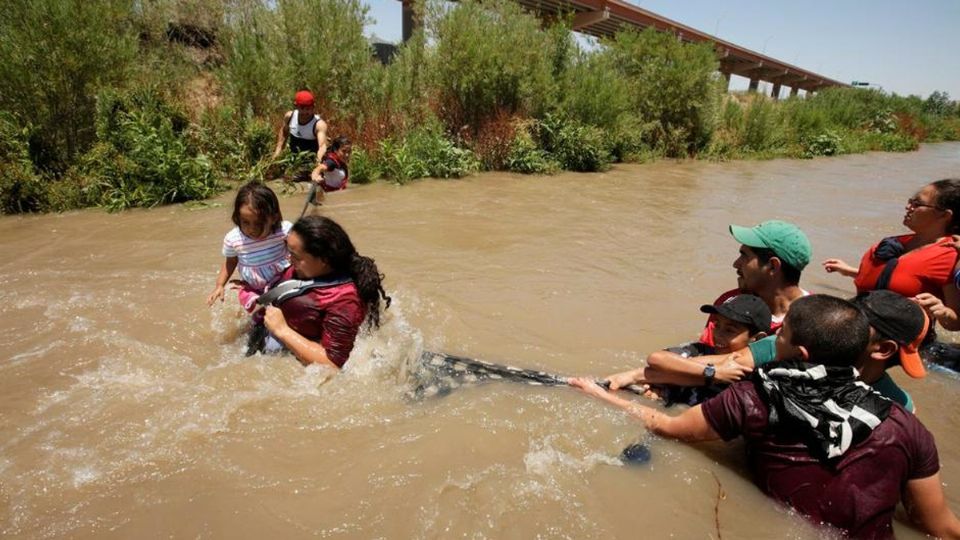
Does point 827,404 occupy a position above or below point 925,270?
below

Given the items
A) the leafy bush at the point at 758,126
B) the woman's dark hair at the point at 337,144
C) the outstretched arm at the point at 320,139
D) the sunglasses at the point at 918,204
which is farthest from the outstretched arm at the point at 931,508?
the leafy bush at the point at 758,126

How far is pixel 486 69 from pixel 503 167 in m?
2.07

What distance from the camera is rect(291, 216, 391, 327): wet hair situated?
279cm

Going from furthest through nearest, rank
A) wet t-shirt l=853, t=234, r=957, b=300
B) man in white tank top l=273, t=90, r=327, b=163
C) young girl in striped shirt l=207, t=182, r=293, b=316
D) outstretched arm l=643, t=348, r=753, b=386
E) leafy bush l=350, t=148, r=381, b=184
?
leafy bush l=350, t=148, r=381, b=184 → man in white tank top l=273, t=90, r=327, b=163 → young girl in striped shirt l=207, t=182, r=293, b=316 → wet t-shirt l=853, t=234, r=957, b=300 → outstretched arm l=643, t=348, r=753, b=386

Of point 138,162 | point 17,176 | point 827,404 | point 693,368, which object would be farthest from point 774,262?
point 17,176

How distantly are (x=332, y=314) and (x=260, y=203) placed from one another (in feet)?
Result: 3.39

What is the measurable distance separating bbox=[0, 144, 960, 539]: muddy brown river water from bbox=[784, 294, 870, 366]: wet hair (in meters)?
0.71

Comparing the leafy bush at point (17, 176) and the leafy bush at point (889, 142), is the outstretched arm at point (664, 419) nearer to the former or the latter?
the leafy bush at point (17, 176)

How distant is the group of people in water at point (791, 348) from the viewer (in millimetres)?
2033

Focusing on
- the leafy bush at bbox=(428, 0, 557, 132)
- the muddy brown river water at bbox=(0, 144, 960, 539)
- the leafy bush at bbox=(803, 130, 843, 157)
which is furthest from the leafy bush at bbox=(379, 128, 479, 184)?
the leafy bush at bbox=(803, 130, 843, 157)

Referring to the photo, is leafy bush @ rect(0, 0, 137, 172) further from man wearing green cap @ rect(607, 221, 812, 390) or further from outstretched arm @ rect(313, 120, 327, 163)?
man wearing green cap @ rect(607, 221, 812, 390)

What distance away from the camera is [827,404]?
6.70 ft

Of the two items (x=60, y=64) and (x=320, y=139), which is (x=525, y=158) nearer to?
(x=320, y=139)

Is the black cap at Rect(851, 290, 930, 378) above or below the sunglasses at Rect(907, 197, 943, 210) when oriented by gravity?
below
